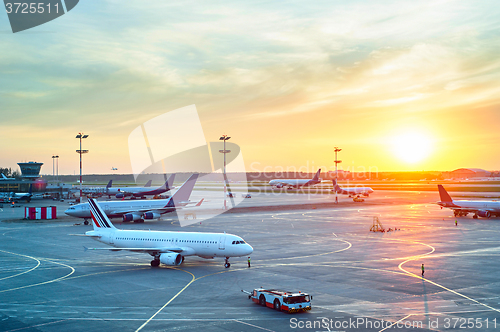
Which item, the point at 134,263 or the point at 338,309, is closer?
the point at 338,309

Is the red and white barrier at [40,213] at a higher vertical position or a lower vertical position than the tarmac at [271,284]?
Result: higher

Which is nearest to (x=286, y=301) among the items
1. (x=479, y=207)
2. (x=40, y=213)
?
(x=479, y=207)

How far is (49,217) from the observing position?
101 meters

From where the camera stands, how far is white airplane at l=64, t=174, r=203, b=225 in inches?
3494

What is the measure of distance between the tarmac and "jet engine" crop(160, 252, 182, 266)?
95 centimetres

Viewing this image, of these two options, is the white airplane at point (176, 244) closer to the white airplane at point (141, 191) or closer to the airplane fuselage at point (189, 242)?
the airplane fuselage at point (189, 242)

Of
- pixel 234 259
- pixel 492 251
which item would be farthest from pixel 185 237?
pixel 492 251

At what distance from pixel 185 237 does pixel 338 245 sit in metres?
25.4

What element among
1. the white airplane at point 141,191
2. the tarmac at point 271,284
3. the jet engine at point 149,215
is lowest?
the tarmac at point 271,284

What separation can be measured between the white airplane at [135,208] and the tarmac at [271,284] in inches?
602

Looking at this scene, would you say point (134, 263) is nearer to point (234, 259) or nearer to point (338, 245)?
point (234, 259)

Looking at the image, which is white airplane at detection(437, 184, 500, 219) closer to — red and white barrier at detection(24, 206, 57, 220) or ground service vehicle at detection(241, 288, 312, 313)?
ground service vehicle at detection(241, 288, 312, 313)

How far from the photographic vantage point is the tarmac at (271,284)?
27.5m

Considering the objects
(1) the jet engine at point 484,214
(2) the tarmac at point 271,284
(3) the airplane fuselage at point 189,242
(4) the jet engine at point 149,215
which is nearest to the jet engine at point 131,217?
(4) the jet engine at point 149,215
